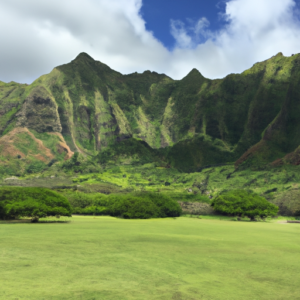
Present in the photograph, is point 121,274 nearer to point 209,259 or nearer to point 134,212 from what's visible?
point 209,259

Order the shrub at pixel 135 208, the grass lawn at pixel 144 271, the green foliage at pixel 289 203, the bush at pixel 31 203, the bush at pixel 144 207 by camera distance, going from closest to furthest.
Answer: the grass lawn at pixel 144 271 → the bush at pixel 31 203 → the shrub at pixel 135 208 → the bush at pixel 144 207 → the green foliage at pixel 289 203

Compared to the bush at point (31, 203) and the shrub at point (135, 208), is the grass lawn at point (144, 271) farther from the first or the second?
the shrub at point (135, 208)

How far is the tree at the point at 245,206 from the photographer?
109 meters

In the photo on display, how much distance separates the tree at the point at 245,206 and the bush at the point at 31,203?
2207 inches

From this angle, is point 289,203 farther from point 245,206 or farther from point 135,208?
point 135,208

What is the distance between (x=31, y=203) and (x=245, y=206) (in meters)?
68.5

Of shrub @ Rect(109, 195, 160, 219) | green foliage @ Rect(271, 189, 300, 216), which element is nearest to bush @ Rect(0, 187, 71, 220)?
shrub @ Rect(109, 195, 160, 219)

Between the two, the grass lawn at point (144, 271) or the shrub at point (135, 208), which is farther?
the shrub at point (135, 208)

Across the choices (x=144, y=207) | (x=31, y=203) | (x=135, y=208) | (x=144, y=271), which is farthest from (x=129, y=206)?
(x=144, y=271)

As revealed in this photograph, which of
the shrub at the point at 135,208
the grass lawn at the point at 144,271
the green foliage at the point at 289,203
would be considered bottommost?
the grass lawn at the point at 144,271

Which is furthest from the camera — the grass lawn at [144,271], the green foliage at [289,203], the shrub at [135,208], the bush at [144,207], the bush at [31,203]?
the green foliage at [289,203]

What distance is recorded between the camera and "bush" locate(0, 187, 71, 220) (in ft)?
237

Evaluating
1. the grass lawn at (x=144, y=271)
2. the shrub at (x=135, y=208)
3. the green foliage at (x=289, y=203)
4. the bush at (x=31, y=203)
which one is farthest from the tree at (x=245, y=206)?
the grass lawn at (x=144, y=271)

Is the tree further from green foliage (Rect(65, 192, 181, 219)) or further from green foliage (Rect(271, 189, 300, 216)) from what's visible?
green foliage (Rect(271, 189, 300, 216))
